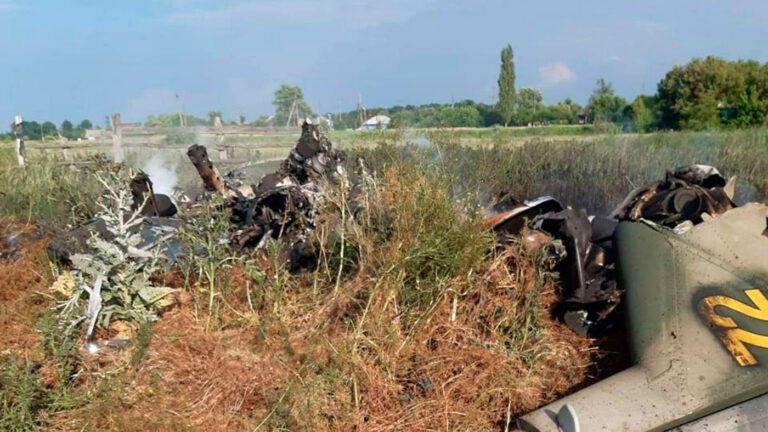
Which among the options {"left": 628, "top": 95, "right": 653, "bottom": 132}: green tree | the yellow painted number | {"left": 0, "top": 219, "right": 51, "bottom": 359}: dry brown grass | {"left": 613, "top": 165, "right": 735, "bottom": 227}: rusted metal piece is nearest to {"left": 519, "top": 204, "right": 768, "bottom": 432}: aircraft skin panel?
the yellow painted number

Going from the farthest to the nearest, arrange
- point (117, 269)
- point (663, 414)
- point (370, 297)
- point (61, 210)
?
point (61, 210) < point (117, 269) < point (370, 297) < point (663, 414)

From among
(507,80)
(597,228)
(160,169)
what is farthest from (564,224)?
(507,80)

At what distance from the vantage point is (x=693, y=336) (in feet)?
11.1

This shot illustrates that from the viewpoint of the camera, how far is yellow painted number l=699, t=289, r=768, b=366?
10.7 feet

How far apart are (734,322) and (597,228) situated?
1443 mm

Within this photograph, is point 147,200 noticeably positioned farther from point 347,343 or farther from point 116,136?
point 116,136

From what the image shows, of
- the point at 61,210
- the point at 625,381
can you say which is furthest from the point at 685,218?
the point at 61,210

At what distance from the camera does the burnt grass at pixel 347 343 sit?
348cm

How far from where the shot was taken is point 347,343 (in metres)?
3.72

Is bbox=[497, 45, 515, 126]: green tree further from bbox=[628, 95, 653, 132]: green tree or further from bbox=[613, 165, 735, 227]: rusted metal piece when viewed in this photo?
bbox=[613, 165, 735, 227]: rusted metal piece

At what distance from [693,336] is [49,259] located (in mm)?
4807

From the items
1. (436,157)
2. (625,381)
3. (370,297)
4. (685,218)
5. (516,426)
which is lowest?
(516,426)

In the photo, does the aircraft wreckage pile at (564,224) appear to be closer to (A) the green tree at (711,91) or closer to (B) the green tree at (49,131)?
(B) the green tree at (49,131)

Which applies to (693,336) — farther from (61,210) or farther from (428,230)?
(61,210)
